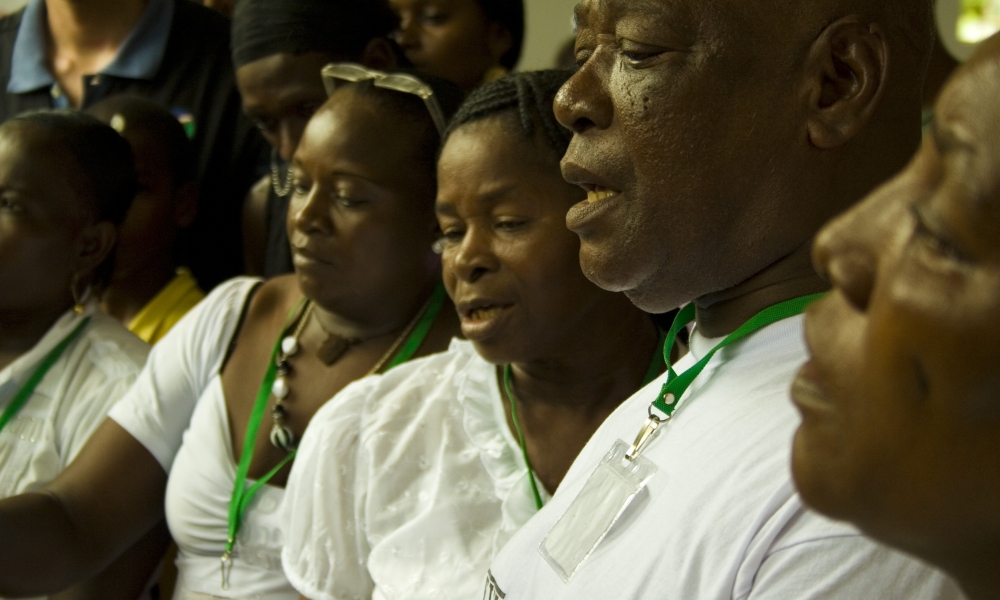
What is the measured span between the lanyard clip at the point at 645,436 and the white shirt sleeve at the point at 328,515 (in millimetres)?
709

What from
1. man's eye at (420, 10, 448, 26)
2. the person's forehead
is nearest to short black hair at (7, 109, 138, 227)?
man's eye at (420, 10, 448, 26)

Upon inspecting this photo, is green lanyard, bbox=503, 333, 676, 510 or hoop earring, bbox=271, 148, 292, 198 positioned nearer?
green lanyard, bbox=503, 333, 676, 510

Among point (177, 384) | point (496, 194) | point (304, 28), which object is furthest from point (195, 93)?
point (496, 194)

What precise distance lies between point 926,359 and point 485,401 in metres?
1.19

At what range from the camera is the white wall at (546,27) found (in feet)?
17.7

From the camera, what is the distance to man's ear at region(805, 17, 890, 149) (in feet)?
3.32

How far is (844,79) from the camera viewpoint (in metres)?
1.03

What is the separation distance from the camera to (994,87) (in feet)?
1.82

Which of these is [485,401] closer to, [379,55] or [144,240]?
[379,55]

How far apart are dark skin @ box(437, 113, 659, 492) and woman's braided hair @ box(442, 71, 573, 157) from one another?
0.06 feet

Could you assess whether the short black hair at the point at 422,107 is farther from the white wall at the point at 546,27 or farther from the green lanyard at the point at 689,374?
the white wall at the point at 546,27

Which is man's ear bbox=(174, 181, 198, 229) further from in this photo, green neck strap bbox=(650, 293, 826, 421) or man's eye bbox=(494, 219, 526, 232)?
green neck strap bbox=(650, 293, 826, 421)

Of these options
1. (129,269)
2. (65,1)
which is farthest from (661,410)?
(65,1)

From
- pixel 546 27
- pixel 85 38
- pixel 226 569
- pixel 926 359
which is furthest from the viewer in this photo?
pixel 546 27
